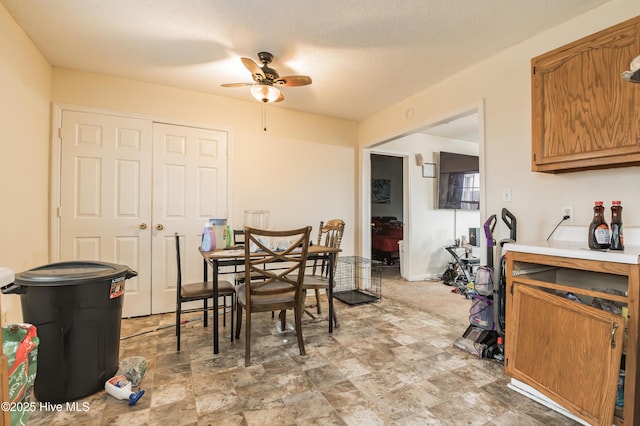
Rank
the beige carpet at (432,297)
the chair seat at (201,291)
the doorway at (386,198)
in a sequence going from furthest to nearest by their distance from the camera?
the doorway at (386,198) < the beige carpet at (432,297) < the chair seat at (201,291)

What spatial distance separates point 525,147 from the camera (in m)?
2.37

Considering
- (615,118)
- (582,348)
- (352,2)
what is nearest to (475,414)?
(582,348)

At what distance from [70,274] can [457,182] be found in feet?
17.5

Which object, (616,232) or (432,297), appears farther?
(432,297)

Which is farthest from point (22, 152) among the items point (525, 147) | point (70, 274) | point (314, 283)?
point (525, 147)

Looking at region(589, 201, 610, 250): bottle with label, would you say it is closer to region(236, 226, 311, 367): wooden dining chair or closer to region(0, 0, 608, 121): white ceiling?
region(0, 0, 608, 121): white ceiling

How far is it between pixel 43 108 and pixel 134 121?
0.71 meters

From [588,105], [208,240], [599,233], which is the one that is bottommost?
[208,240]

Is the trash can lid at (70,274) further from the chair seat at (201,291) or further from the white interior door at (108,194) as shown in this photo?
the white interior door at (108,194)

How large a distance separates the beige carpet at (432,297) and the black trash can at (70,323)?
2.94 m

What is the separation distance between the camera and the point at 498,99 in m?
2.57

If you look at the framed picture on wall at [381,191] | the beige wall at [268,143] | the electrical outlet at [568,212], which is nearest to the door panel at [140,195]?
the beige wall at [268,143]

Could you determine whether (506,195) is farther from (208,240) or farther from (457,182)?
(457,182)

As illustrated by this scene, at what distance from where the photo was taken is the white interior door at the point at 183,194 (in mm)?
3256
